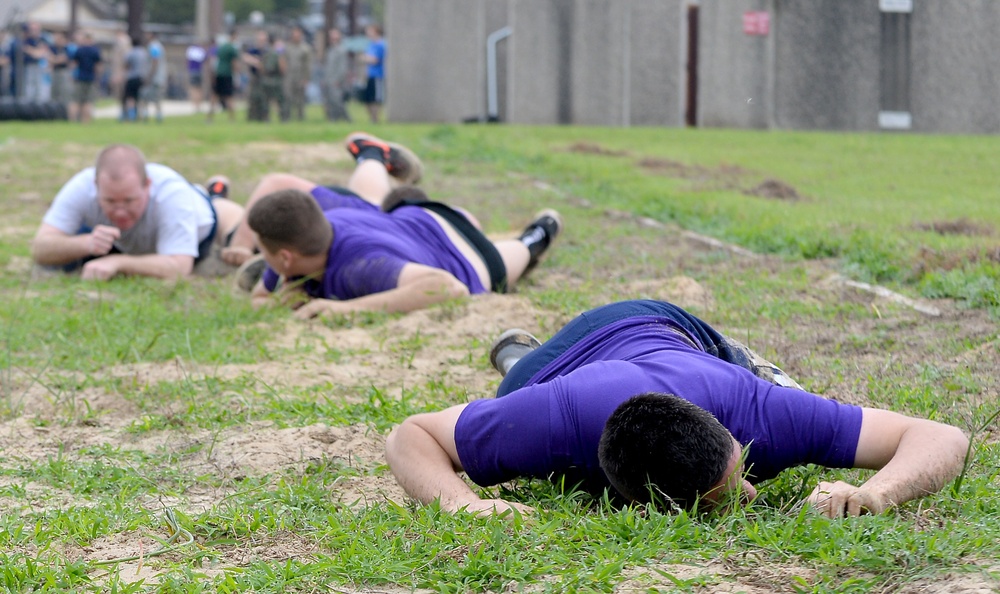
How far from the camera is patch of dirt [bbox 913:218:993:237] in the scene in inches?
302

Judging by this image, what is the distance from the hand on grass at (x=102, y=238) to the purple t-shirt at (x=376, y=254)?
152cm

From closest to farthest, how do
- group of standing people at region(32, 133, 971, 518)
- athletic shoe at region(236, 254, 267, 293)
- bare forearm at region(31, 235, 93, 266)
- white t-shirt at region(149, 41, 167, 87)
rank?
group of standing people at region(32, 133, 971, 518)
athletic shoe at region(236, 254, 267, 293)
bare forearm at region(31, 235, 93, 266)
white t-shirt at region(149, 41, 167, 87)

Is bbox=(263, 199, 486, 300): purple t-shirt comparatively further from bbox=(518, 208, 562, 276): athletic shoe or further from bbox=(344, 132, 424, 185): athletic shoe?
bbox=(344, 132, 424, 185): athletic shoe

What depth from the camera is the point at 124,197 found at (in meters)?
7.32

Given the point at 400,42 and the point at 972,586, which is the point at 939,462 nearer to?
the point at 972,586

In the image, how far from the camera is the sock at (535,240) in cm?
723

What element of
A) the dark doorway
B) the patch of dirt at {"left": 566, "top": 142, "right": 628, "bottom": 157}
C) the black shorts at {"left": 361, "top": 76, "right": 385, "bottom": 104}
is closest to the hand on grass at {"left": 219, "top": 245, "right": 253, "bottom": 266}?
the patch of dirt at {"left": 566, "top": 142, "right": 628, "bottom": 157}

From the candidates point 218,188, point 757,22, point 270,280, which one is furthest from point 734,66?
point 270,280

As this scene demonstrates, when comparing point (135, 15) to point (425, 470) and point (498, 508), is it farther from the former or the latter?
point (498, 508)

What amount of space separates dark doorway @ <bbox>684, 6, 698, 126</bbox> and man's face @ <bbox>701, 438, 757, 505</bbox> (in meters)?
19.3

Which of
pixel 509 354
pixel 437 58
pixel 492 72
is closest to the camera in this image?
pixel 509 354

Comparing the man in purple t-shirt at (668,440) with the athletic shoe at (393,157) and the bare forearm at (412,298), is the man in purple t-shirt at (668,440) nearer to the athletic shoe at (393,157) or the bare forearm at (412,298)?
the bare forearm at (412,298)

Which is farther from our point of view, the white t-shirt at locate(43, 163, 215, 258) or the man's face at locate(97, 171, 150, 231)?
the white t-shirt at locate(43, 163, 215, 258)

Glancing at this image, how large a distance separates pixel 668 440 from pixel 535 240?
4496 mm
